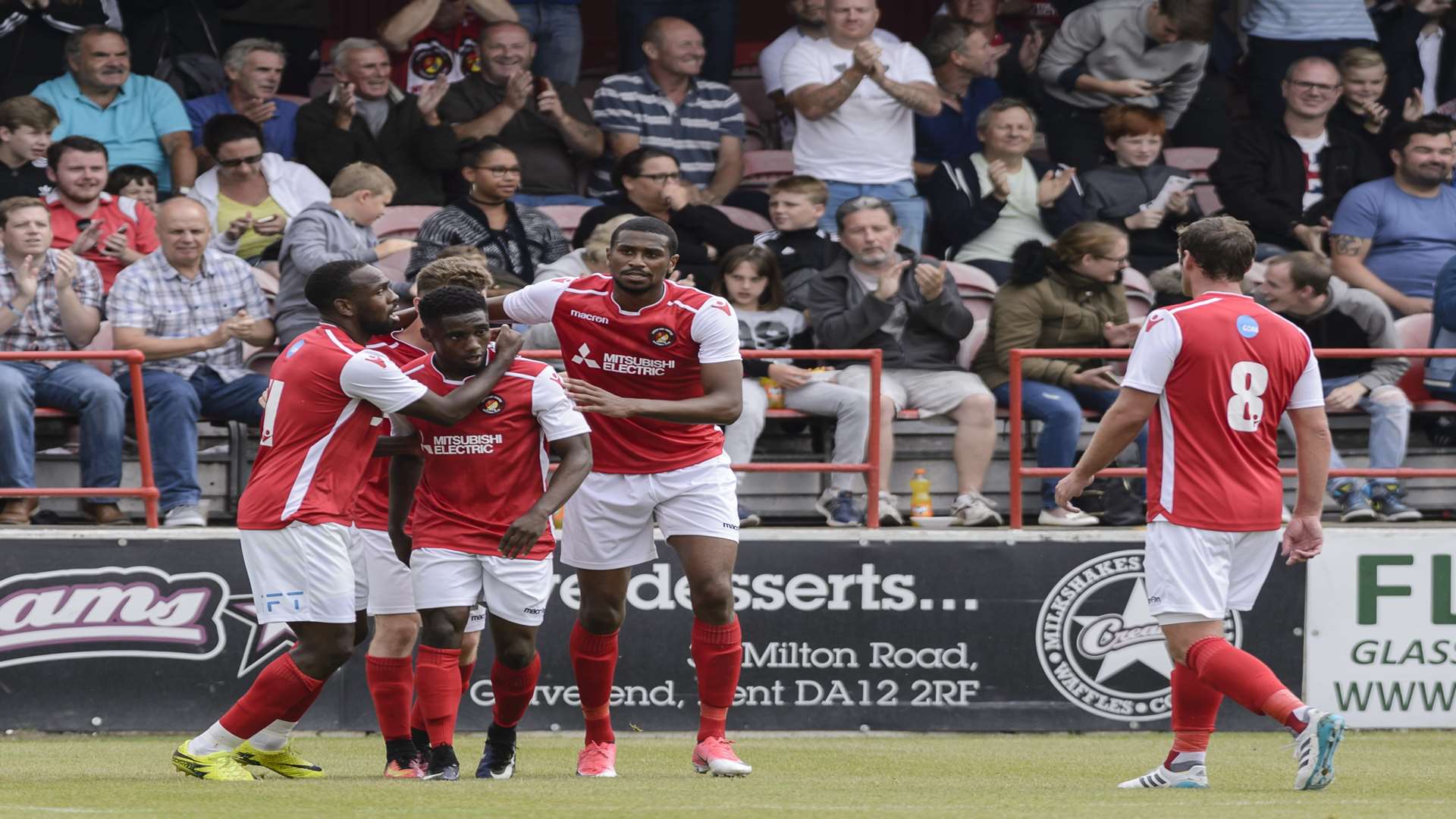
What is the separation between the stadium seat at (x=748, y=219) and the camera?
12281 mm

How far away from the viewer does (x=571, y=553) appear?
7.18 metres

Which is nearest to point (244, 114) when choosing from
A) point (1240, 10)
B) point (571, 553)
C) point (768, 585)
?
point (768, 585)

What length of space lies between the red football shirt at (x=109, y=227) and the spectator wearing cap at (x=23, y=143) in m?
0.28

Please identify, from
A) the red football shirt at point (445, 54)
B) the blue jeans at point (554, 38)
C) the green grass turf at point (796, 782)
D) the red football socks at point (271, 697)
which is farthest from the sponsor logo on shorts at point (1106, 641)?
the red football shirt at point (445, 54)

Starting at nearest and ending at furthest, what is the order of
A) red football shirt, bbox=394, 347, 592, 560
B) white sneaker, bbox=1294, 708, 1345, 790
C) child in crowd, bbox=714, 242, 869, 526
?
white sneaker, bbox=1294, 708, 1345, 790 < red football shirt, bbox=394, 347, 592, 560 < child in crowd, bbox=714, 242, 869, 526

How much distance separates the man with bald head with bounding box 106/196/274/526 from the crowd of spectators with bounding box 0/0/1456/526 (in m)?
0.02

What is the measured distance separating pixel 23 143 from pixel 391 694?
5.62 meters

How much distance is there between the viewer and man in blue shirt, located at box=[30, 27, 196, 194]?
1170 cm

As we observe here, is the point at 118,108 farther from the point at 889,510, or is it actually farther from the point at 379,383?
the point at 379,383

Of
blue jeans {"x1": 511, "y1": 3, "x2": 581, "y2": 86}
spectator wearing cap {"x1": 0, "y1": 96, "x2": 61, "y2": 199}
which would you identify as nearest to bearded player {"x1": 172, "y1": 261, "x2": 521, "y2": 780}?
spectator wearing cap {"x1": 0, "y1": 96, "x2": 61, "y2": 199}

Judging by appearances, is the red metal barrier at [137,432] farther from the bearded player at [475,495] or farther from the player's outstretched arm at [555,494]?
the player's outstretched arm at [555,494]

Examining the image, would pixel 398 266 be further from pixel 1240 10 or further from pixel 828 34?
pixel 1240 10

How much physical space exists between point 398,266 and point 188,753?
194 inches

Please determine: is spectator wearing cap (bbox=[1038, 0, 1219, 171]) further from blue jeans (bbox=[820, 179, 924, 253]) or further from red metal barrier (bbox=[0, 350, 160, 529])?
red metal barrier (bbox=[0, 350, 160, 529])
